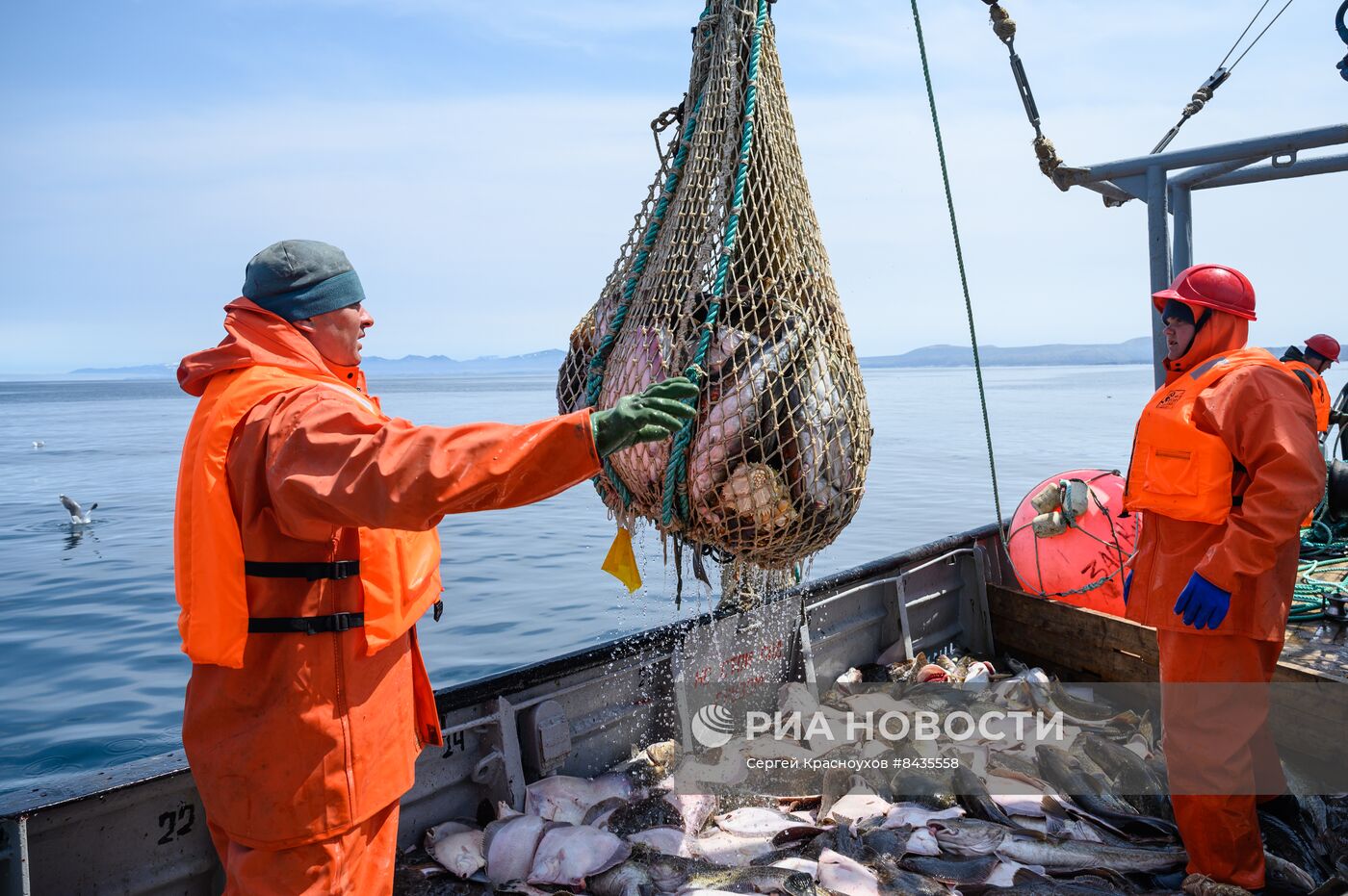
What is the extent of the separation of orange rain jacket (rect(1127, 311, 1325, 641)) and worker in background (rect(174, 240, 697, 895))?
87.6 inches

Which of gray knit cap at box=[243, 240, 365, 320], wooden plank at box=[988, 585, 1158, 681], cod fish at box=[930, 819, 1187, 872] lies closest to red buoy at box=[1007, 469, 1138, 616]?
wooden plank at box=[988, 585, 1158, 681]

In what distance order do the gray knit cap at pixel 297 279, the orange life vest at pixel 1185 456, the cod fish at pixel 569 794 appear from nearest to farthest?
the gray knit cap at pixel 297 279
the orange life vest at pixel 1185 456
the cod fish at pixel 569 794

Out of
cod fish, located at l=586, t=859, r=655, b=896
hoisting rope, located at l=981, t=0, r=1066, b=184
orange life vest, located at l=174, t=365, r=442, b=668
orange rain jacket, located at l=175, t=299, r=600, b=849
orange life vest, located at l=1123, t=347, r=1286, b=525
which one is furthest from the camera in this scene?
hoisting rope, located at l=981, t=0, r=1066, b=184

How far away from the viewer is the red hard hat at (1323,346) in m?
7.67

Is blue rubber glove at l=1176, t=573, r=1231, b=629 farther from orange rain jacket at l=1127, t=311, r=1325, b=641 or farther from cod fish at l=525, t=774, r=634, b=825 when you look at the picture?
cod fish at l=525, t=774, r=634, b=825

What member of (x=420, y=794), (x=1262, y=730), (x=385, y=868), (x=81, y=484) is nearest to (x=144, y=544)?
(x=81, y=484)

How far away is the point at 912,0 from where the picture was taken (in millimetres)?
3406

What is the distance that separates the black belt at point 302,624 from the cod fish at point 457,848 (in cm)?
173

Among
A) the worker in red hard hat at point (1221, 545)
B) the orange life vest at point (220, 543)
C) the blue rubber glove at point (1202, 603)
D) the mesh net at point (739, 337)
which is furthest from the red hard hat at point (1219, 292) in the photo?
the orange life vest at point (220, 543)

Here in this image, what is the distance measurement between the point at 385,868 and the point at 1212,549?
108 inches

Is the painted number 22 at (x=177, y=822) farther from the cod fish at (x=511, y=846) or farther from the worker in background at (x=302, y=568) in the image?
the cod fish at (x=511, y=846)

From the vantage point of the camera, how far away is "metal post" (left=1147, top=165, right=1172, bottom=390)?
5289mm

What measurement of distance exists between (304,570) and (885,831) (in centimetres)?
260

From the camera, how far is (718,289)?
9.20 ft
